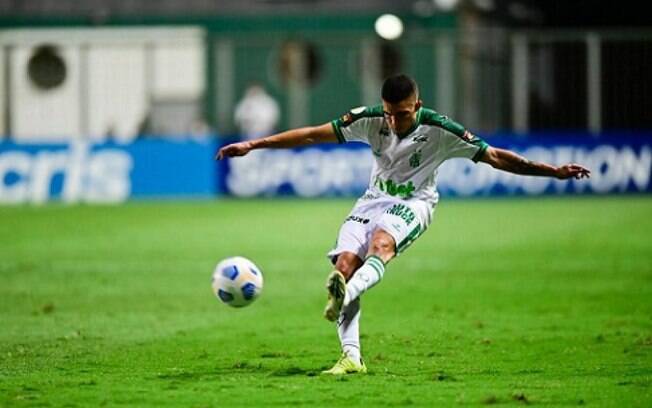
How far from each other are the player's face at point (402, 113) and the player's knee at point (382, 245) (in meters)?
0.76

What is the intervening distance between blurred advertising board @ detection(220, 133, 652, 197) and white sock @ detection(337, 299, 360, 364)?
21222mm

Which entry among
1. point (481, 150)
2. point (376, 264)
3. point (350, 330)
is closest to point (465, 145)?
point (481, 150)

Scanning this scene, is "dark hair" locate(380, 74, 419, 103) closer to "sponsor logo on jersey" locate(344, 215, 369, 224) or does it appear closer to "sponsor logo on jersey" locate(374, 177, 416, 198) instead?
"sponsor logo on jersey" locate(374, 177, 416, 198)

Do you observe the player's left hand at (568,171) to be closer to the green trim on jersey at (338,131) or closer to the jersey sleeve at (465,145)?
the jersey sleeve at (465,145)

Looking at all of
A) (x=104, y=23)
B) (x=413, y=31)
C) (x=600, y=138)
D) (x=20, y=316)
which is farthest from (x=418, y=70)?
(x=20, y=316)

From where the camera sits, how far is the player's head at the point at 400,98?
955cm

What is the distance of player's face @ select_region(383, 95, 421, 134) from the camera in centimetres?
962

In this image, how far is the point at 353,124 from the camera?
9977 mm

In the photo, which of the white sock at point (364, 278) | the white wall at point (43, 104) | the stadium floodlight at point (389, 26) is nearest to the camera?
the white sock at point (364, 278)

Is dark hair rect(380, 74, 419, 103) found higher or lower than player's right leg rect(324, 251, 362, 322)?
higher

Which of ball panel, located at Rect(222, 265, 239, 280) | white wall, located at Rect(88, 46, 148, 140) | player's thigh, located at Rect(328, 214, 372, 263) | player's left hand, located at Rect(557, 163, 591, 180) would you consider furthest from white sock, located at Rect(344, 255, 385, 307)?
white wall, located at Rect(88, 46, 148, 140)

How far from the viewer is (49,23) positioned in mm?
39562

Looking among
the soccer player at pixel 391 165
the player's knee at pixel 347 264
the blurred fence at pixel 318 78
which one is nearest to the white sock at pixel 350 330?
the soccer player at pixel 391 165

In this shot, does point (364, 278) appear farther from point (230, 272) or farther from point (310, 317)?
point (310, 317)
